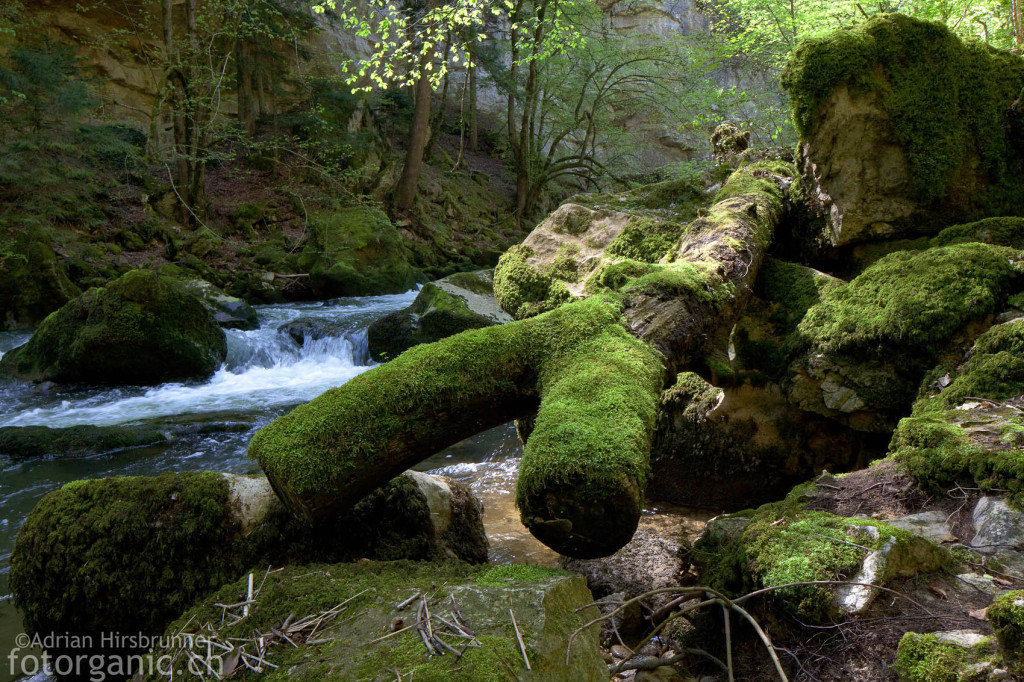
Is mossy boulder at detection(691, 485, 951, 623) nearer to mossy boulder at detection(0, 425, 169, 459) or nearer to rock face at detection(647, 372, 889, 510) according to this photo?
rock face at detection(647, 372, 889, 510)

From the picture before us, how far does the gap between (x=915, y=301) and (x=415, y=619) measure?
347cm

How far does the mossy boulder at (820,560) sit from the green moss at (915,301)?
163 centimetres

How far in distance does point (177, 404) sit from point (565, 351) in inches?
278

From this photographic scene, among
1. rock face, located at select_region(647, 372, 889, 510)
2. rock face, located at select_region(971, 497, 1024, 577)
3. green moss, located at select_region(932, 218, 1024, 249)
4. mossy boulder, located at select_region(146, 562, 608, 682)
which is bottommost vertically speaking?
rock face, located at select_region(647, 372, 889, 510)

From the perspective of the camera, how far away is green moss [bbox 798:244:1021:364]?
3.49 meters

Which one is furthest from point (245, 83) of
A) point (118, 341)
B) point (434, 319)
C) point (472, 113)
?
point (434, 319)

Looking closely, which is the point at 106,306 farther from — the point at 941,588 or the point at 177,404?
the point at 941,588

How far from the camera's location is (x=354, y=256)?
14602 mm

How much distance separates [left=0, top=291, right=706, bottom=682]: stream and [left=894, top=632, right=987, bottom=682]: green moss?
2515 mm

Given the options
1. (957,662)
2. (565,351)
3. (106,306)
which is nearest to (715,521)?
(565,351)

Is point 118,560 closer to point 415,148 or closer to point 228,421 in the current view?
point 228,421

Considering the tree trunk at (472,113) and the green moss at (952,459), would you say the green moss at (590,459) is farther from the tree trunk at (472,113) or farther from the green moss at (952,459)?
the tree trunk at (472,113)

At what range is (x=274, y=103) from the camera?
18281mm

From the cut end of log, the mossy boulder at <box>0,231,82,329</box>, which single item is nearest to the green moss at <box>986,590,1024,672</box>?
the cut end of log
